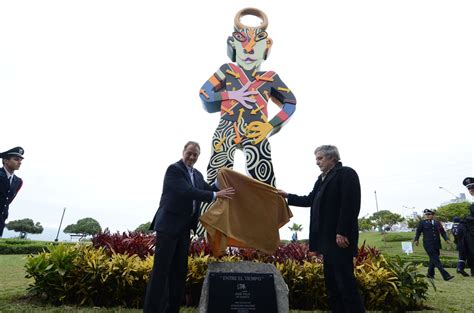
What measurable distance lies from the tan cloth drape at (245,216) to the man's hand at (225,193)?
0.07 m

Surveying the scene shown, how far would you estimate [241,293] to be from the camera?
3.07 meters

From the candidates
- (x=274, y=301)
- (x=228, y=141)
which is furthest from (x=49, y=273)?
(x=228, y=141)

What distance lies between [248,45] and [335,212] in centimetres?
736

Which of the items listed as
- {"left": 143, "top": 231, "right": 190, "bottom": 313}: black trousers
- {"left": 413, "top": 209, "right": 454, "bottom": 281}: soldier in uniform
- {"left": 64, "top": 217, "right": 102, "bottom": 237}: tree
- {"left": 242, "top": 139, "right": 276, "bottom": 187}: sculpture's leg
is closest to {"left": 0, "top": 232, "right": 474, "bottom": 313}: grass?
{"left": 143, "top": 231, "right": 190, "bottom": 313}: black trousers

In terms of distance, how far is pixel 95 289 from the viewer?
3943mm

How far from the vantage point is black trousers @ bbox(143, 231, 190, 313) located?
9.95 ft

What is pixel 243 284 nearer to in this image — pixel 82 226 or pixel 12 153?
pixel 12 153

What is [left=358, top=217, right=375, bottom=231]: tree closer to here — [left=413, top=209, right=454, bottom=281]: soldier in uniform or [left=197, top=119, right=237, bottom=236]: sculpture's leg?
[left=413, top=209, right=454, bottom=281]: soldier in uniform

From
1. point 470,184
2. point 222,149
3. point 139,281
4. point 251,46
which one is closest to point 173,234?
point 139,281

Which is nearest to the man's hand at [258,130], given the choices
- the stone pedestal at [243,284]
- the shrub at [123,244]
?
the shrub at [123,244]

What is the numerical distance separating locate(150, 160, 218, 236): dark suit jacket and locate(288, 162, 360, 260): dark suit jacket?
112 cm

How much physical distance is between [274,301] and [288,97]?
6.76 meters

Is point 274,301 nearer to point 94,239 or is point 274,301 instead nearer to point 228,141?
point 94,239

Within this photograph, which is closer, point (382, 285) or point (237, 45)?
point (382, 285)
